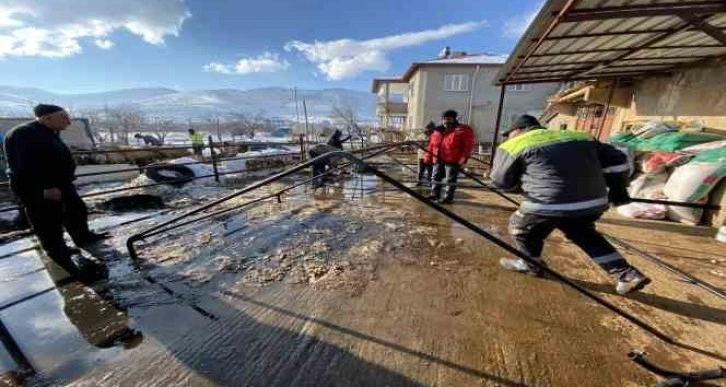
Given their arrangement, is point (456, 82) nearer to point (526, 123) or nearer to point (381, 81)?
point (381, 81)

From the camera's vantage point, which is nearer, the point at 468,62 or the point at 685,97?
the point at 685,97

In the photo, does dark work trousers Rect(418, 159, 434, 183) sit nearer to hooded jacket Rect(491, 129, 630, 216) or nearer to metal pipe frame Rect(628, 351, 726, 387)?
hooded jacket Rect(491, 129, 630, 216)

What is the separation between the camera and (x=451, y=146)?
4949 mm

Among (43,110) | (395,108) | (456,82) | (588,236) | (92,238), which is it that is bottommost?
(92,238)

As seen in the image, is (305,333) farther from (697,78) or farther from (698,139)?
(697,78)

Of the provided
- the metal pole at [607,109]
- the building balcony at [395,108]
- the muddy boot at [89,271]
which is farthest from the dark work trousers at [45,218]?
the building balcony at [395,108]

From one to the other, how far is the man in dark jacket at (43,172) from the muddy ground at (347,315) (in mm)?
326

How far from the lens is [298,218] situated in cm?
426

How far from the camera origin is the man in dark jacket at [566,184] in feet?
6.76

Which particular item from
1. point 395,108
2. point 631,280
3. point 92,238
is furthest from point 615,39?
point 395,108

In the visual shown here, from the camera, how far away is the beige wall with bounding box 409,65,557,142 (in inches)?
843

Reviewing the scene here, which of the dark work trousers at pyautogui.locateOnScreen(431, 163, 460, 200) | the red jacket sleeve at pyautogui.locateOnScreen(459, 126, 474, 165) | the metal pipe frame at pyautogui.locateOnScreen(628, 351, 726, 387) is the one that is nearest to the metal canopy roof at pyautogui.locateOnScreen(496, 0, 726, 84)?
the red jacket sleeve at pyautogui.locateOnScreen(459, 126, 474, 165)

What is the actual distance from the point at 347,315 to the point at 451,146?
11.8ft

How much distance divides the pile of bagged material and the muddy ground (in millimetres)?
630
